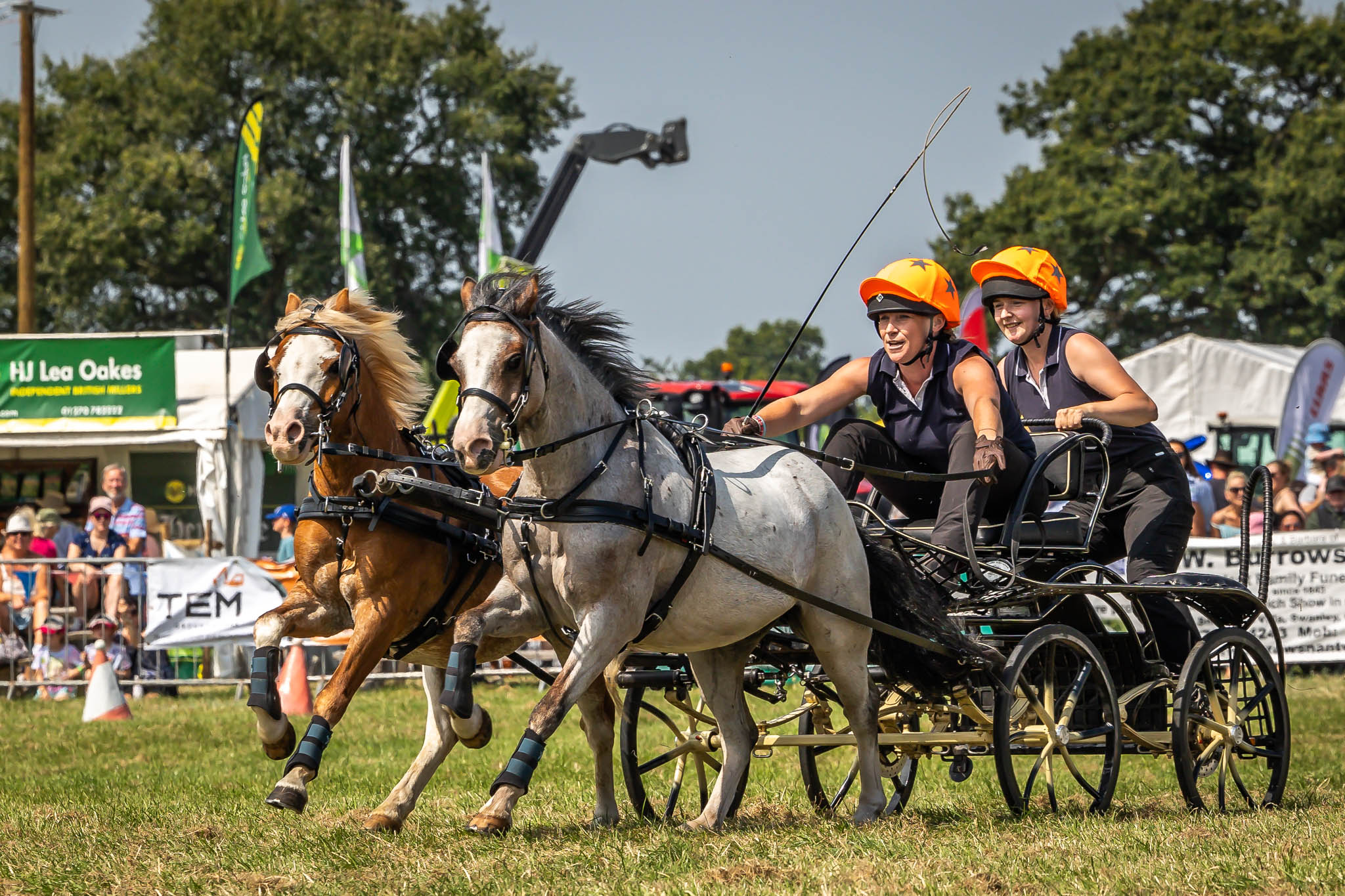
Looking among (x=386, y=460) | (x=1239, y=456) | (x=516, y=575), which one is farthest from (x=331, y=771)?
(x=1239, y=456)

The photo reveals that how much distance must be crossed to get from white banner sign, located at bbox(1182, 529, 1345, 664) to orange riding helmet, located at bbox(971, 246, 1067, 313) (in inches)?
274

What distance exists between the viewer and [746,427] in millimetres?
6441

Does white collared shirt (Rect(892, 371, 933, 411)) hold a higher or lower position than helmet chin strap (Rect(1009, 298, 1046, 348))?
lower

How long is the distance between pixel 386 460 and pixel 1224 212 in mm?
34892

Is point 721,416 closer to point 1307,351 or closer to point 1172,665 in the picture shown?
point 1307,351

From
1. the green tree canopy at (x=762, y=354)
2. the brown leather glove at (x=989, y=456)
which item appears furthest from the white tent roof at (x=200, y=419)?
the green tree canopy at (x=762, y=354)

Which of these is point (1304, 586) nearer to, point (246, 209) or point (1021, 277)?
point (1021, 277)

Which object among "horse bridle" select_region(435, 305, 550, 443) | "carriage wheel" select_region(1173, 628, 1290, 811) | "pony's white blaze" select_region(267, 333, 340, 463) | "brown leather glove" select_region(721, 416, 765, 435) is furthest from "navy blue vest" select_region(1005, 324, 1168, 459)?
"pony's white blaze" select_region(267, 333, 340, 463)

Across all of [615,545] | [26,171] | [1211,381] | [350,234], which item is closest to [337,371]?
[615,545]

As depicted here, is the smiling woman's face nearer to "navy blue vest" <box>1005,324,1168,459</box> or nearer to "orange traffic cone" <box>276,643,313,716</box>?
"navy blue vest" <box>1005,324,1168,459</box>

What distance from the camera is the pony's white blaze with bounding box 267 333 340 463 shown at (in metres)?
5.92

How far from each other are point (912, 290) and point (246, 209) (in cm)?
1147

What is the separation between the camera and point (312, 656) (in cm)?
1376

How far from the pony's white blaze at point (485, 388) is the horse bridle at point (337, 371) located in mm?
1172
